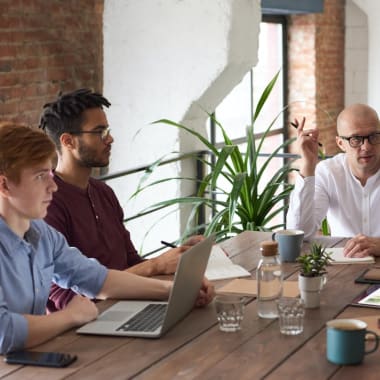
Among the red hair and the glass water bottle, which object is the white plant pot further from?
the red hair

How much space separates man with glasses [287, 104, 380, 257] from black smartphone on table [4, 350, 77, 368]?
5.37 ft

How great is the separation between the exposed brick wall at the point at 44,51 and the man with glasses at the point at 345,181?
5.16 feet

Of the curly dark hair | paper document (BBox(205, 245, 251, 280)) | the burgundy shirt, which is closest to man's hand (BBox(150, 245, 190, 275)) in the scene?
paper document (BBox(205, 245, 251, 280))

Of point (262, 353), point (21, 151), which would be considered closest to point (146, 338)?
point (262, 353)

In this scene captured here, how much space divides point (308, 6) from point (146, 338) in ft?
19.5

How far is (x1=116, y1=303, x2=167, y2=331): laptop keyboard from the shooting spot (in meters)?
2.22

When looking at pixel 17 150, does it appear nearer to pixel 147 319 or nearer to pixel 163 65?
pixel 147 319

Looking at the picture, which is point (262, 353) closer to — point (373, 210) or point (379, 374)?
point (379, 374)

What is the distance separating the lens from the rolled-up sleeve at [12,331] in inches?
80.4

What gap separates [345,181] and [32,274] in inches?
67.3

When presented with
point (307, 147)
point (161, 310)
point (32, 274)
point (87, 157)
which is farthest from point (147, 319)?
point (307, 147)

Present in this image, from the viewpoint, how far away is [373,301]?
2.43 metres

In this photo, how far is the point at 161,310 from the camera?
2367mm

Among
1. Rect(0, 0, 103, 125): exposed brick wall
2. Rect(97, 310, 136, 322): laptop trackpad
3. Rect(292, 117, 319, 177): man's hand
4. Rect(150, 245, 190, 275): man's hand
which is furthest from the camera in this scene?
Rect(0, 0, 103, 125): exposed brick wall
